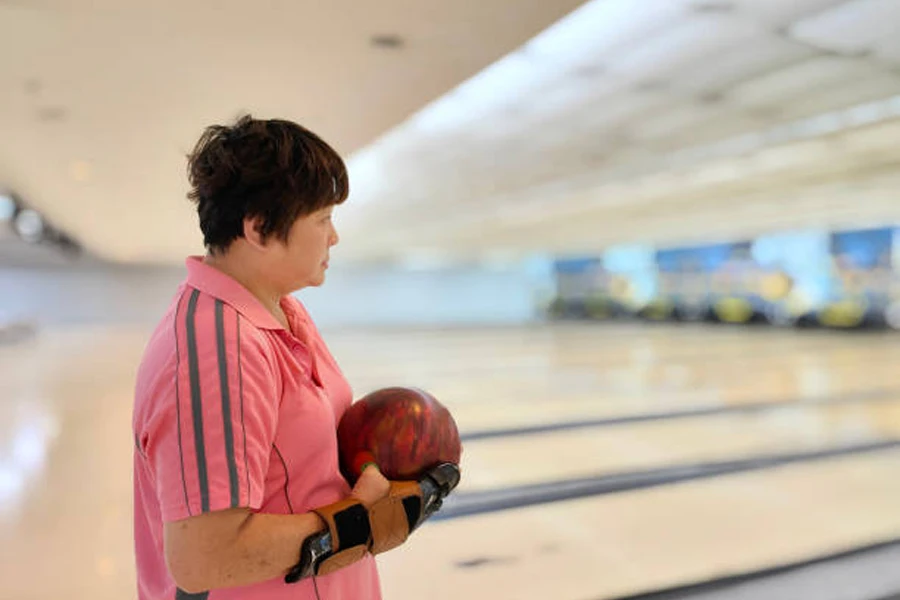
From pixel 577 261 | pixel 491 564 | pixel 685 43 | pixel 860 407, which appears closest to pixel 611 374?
pixel 860 407

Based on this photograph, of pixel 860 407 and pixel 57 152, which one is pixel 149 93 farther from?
pixel 860 407

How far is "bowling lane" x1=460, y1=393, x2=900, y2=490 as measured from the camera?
3514 mm

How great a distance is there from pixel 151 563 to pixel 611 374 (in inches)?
261

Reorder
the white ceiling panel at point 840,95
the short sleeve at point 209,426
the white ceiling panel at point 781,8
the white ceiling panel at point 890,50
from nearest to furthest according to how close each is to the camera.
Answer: the short sleeve at point 209,426
the white ceiling panel at point 781,8
the white ceiling panel at point 890,50
the white ceiling panel at point 840,95

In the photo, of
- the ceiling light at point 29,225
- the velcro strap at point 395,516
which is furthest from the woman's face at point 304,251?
the ceiling light at point 29,225

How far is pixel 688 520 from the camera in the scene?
A: 2.72 meters

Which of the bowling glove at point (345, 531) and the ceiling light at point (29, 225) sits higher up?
the ceiling light at point (29, 225)

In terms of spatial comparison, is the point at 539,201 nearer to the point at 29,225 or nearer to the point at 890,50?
the point at 890,50

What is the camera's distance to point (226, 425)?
0.88m

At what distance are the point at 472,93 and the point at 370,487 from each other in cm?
379

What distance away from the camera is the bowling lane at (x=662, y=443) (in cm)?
351

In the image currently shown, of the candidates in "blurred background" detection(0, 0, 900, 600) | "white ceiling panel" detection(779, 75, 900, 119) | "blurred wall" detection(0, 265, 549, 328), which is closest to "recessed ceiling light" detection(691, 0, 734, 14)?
"blurred background" detection(0, 0, 900, 600)

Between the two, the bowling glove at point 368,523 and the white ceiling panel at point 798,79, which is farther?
the white ceiling panel at point 798,79

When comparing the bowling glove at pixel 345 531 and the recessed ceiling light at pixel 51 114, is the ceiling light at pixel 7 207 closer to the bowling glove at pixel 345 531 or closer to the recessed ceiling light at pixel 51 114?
the recessed ceiling light at pixel 51 114
